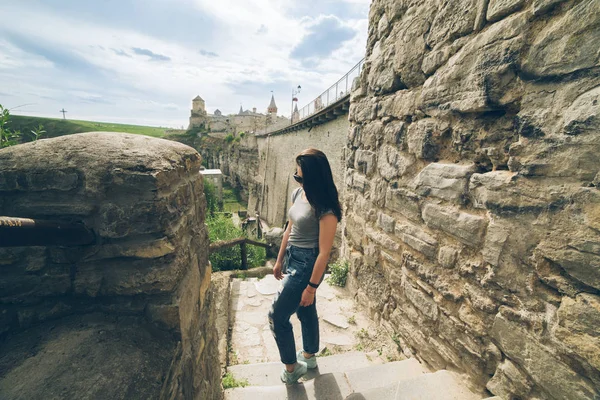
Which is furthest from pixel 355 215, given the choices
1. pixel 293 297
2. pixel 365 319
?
pixel 293 297

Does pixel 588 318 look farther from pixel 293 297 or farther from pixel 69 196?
pixel 69 196

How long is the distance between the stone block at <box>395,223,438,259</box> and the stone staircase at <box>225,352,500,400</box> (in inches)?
34.1

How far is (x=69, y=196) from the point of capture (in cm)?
133

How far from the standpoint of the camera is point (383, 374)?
89.7 inches

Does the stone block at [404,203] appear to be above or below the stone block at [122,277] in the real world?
above

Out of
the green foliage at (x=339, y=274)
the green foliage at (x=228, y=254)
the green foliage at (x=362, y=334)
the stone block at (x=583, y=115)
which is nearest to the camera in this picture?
the stone block at (x=583, y=115)

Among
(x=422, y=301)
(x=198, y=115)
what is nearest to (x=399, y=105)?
(x=422, y=301)

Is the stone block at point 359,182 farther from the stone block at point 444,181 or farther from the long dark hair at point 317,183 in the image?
the long dark hair at point 317,183

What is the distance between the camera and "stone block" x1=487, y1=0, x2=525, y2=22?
1573 millimetres

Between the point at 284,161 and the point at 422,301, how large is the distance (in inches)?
692

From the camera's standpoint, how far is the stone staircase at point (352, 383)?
6.24 feet

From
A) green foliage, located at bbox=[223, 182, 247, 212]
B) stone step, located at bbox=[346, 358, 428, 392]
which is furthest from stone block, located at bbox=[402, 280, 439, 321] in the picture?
green foliage, located at bbox=[223, 182, 247, 212]

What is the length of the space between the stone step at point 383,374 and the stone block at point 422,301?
470 mm

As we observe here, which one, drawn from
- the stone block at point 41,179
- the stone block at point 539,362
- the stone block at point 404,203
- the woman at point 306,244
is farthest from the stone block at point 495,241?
the stone block at point 41,179
